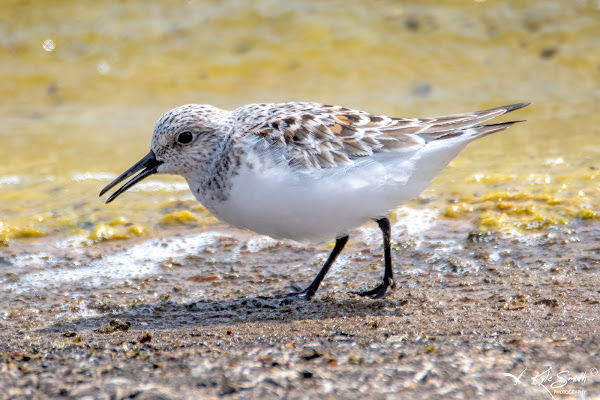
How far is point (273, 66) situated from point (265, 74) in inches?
7.6

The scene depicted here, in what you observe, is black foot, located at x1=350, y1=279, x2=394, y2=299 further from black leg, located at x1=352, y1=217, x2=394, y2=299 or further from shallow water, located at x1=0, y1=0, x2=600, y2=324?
shallow water, located at x1=0, y1=0, x2=600, y2=324

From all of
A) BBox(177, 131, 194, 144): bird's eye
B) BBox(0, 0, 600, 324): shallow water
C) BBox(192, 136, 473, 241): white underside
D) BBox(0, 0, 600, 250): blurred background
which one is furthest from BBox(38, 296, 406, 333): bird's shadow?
BBox(0, 0, 600, 250): blurred background

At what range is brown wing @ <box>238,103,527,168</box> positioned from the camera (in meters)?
4.30

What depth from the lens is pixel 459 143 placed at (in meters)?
4.45

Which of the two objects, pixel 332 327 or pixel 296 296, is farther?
pixel 296 296

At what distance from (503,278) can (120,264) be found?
2784 mm

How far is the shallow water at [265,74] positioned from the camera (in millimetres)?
6832

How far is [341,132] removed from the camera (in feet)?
14.6

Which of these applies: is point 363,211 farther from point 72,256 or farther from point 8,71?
point 8,71

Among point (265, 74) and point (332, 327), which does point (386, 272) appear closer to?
point (332, 327)

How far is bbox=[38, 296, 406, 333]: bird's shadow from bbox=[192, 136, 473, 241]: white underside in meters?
0.46

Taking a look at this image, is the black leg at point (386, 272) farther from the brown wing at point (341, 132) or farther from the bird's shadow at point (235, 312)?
the brown wing at point (341, 132)

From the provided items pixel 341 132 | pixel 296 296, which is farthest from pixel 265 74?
pixel 296 296

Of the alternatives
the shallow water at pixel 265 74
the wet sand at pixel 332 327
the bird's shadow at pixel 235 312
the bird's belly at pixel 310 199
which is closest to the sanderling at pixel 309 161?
the bird's belly at pixel 310 199
